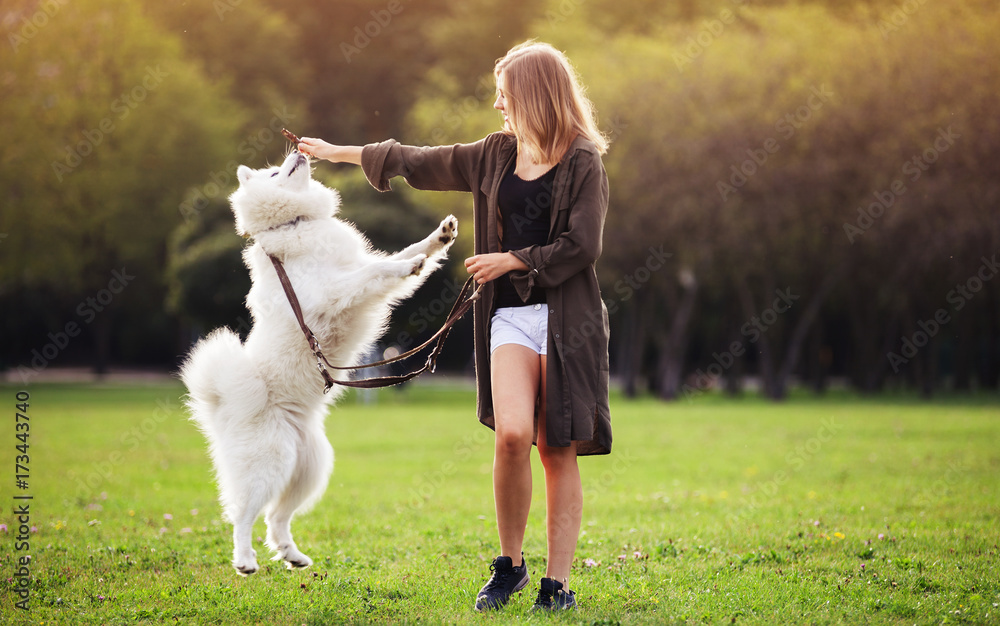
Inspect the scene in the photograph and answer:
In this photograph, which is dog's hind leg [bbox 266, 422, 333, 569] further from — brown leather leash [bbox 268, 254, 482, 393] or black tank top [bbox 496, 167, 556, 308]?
black tank top [bbox 496, 167, 556, 308]

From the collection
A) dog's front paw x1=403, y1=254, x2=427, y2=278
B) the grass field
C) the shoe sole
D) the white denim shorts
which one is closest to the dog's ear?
dog's front paw x1=403, y1=254, x2=427, y2=278

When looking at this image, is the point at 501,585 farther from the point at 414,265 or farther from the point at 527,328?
the point at 414,265

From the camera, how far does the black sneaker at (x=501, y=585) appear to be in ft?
14.4

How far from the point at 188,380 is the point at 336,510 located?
140 inches

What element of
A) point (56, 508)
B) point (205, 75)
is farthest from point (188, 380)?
point (205, 75)

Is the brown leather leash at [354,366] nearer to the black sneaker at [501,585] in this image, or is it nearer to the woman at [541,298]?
the woman at [541,298]

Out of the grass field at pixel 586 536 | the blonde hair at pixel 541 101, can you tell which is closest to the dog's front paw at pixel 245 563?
the grass field at pixel 586 536

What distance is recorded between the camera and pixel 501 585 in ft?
14.6

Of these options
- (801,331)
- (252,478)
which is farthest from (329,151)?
(801,331)

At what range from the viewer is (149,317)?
40.0 metres

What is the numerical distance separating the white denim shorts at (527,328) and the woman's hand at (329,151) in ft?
4.15

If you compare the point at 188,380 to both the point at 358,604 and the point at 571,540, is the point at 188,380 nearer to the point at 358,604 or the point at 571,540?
the point at 358,604

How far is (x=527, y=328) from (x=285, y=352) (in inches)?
Answer: 54.1

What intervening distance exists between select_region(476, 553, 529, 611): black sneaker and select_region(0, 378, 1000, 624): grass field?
0.09 m
